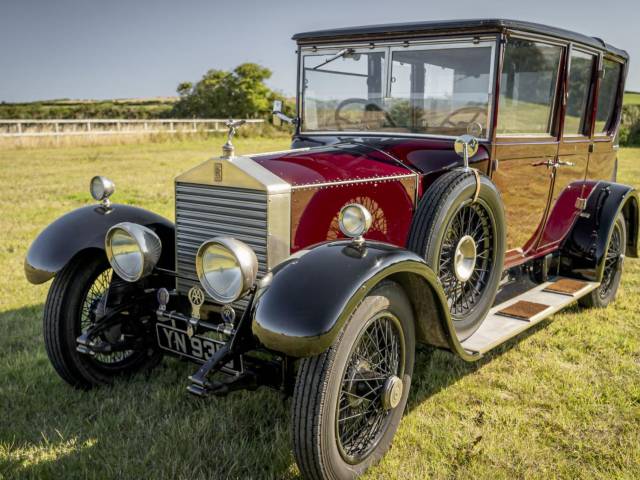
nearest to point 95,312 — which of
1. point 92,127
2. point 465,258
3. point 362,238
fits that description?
point 362,238

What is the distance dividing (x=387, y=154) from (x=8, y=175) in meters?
11.0

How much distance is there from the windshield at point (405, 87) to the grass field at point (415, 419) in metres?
1.54

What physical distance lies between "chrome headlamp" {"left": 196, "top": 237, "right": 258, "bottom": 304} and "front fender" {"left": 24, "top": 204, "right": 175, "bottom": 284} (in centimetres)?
87

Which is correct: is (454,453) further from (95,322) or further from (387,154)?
(95,322)

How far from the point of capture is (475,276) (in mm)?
3602

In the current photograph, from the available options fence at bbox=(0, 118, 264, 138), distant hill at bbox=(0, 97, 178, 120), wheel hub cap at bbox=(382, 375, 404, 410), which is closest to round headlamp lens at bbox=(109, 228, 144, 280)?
Result: wheel hub cap at bbox=(382, 375, 404, 410)

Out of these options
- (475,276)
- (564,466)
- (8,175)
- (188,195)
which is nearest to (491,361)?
(475,276)

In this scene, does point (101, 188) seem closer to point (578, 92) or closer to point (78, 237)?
point (78, 237)

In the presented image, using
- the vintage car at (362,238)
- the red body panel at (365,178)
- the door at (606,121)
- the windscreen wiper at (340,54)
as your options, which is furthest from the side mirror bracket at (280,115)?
the door at (606,121)

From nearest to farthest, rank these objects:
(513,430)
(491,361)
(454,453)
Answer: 1. (454,453)
2. (513,430)
3. (491,361)

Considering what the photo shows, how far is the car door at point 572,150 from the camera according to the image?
13.9 ft

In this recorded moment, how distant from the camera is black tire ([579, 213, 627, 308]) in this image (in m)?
4.77

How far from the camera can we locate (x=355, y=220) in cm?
246

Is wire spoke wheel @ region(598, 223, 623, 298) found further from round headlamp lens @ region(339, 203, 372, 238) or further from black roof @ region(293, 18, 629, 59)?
round headlamp lens @ region(339, 203, 372, 238)
